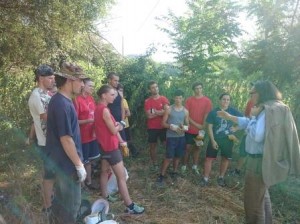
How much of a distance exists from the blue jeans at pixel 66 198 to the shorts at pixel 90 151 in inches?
79.8

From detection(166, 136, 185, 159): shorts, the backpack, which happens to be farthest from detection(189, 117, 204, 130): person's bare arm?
the backpack

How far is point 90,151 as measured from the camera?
5.12m

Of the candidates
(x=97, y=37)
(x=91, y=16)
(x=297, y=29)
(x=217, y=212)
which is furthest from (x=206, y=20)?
(x=217, y=212)

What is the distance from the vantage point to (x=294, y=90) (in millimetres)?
6918

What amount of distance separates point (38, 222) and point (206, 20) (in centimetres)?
1172

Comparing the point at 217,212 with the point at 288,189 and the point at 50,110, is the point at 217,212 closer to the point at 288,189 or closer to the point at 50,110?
the point at 288,189

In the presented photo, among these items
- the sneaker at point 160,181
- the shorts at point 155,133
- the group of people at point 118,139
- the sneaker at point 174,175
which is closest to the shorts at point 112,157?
the group of people at point 118,139

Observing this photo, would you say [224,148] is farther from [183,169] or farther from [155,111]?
[155,111]

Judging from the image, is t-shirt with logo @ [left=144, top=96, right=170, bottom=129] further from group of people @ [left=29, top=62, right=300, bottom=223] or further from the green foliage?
the green foliage

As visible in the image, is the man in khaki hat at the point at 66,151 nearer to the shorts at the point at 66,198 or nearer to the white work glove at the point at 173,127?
the shorts at the point at 66,198

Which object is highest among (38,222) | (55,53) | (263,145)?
(55,53)

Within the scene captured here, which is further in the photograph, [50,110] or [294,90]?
[294,90]

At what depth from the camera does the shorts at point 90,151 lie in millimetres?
Answer: 5031

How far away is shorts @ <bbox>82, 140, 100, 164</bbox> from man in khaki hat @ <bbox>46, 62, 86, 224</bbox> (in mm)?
2013
